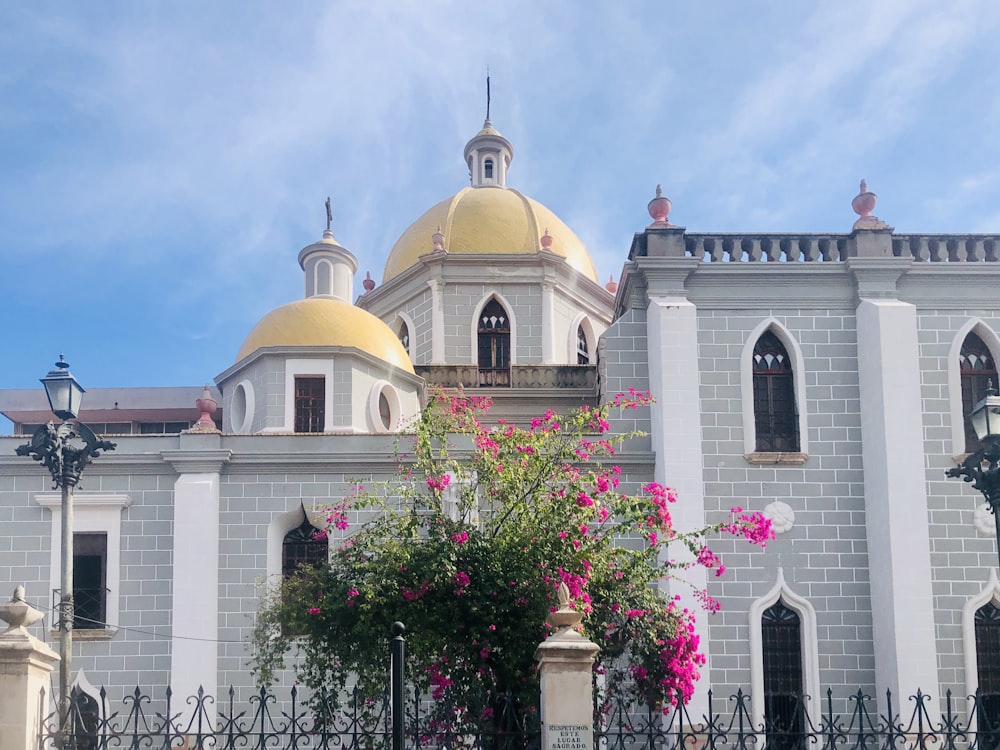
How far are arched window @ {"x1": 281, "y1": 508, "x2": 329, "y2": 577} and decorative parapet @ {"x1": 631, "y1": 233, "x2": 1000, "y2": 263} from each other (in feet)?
21.5

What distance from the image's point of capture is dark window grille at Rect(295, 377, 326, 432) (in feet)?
73.9

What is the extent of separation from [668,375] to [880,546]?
13.1ft

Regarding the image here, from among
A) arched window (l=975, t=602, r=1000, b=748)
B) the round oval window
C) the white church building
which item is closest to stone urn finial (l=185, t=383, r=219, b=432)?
the white church building

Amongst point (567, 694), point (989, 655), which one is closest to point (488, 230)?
point (989, 655)

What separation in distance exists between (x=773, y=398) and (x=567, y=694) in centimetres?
1082

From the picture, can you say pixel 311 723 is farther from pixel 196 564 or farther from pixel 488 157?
pixel 488 157

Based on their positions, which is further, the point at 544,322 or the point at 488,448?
the point at 544,322

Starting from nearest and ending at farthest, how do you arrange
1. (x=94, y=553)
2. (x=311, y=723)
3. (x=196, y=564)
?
(x=311, y=723) < (x=196, y=564) < (x=94, y=553)

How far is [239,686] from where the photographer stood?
62.6 ft

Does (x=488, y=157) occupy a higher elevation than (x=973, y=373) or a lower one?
higher

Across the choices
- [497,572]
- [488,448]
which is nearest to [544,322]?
[488,448]

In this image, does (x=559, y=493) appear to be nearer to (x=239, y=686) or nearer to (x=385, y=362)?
(x=239, y=686)

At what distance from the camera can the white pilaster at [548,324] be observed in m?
27.5

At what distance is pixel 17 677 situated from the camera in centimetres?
1003
